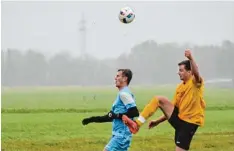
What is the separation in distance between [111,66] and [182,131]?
3627cm

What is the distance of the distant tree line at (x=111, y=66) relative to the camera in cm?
4197

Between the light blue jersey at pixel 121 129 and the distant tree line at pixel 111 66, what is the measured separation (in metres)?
34.7

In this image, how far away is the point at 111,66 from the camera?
43.2 m

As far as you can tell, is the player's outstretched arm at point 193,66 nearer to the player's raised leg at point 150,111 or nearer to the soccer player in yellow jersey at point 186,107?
the soccer player in yellow jersey at point 186,107

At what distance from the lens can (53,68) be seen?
4672 cm

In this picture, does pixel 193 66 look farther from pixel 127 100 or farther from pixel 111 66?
pixel 111 66

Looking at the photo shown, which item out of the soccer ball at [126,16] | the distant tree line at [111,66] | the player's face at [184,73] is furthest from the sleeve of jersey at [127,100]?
the distant tree line at [111,66]

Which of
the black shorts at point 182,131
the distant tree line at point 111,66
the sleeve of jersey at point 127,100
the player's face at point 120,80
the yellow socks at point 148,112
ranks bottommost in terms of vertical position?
the distant tree line at point 111,66

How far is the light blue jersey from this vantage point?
673 cm

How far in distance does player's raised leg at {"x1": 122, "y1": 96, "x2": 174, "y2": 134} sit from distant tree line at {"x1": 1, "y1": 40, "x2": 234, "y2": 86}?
34545 mm

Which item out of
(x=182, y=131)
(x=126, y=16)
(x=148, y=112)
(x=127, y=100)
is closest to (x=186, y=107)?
(x=182, y=131)

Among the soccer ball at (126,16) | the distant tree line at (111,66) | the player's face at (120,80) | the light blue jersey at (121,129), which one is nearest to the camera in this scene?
the light blue jersey at (121,129)

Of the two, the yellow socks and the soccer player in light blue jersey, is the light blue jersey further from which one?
the yellow socks

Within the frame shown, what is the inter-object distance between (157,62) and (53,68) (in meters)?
8.73
